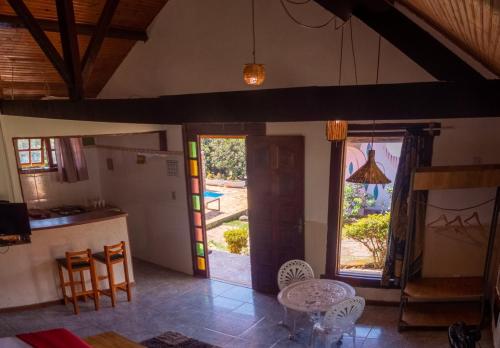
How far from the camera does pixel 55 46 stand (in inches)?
218

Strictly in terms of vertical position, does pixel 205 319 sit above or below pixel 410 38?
below

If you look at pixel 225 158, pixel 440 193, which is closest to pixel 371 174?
pixel 440 193

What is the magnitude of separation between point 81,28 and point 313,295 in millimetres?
4636

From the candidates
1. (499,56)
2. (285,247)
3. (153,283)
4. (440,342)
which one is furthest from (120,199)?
(499,56)

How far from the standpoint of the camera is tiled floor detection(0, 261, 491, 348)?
415cm

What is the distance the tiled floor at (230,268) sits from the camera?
5.89 m

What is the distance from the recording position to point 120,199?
7375 mm

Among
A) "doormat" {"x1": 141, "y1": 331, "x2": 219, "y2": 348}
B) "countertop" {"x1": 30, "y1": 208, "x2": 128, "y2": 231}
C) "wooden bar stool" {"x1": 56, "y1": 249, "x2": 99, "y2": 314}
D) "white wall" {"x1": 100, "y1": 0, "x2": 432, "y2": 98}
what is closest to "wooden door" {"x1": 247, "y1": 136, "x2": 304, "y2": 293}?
"white wall" {"x1": 100, "y1": 0, "x2": 432, "y2": 98}

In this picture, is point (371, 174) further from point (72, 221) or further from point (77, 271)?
point (72, 221)

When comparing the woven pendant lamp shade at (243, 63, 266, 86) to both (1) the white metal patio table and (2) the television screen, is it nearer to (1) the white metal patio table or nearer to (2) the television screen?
(1) the white metal patio table

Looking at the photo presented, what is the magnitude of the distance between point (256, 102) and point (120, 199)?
5.63 metres

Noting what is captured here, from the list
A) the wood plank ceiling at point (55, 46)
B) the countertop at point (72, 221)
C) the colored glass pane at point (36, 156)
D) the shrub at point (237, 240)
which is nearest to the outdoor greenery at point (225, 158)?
the shrub at point (237, 240)

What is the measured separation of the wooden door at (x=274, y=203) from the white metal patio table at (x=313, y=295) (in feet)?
3.10

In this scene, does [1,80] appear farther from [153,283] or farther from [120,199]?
[153,283]
